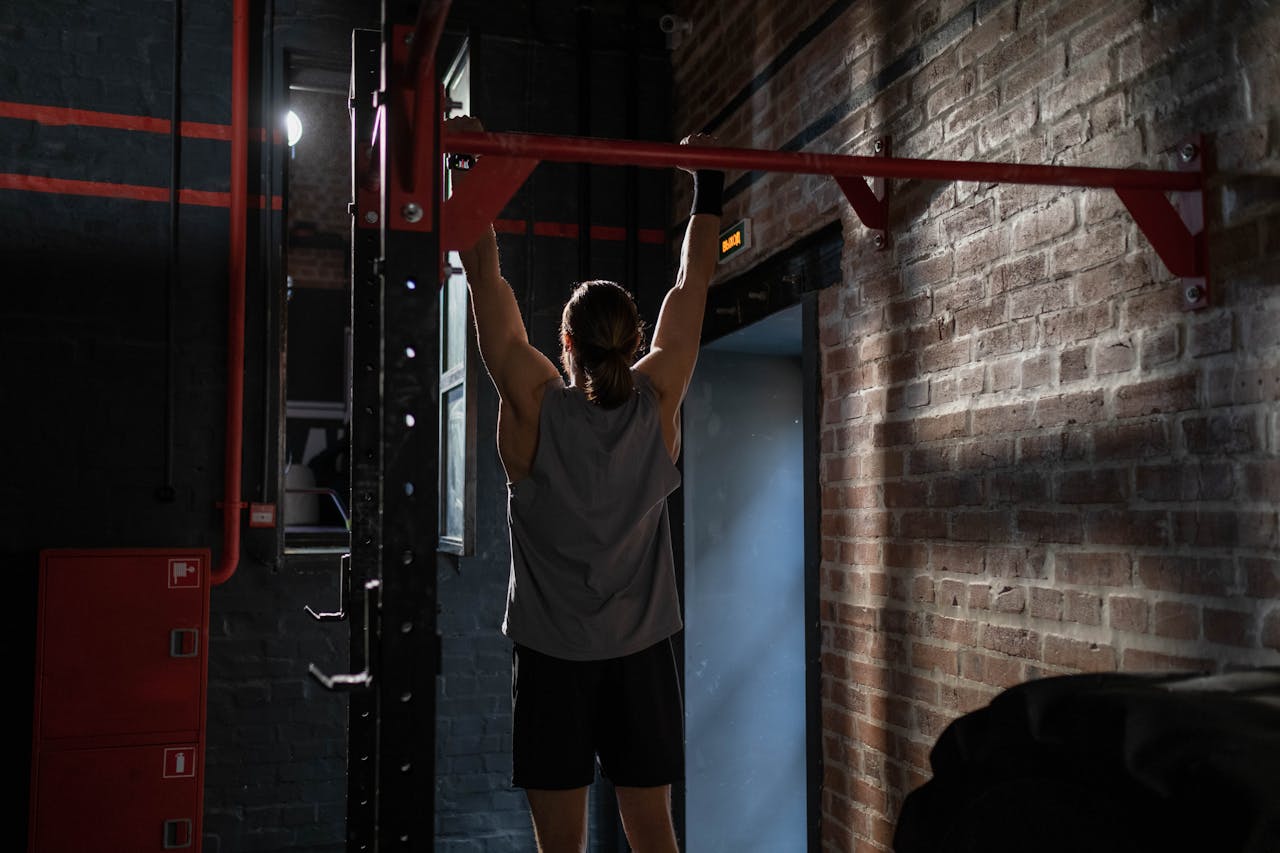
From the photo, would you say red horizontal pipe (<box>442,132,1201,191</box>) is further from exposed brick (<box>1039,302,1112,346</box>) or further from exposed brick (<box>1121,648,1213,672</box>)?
exposed brick (<box>1121,648,1213,672</box>)

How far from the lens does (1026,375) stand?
242 cm

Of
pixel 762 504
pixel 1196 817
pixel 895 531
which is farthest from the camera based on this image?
pixel 762 504

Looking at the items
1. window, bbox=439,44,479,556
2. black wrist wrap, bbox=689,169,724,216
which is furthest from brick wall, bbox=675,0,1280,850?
window, bbox=439,44,479,556

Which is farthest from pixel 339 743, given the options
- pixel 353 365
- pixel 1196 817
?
pixel 1196 817

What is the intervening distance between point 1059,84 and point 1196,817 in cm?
177

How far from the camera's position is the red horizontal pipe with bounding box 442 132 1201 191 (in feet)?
5.97

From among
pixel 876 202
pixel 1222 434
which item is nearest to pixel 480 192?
pixel 1222 434

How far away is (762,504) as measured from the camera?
A: 464 cm

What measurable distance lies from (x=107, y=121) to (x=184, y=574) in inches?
69.3

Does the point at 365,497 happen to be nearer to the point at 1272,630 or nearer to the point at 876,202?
the point at 1272,630

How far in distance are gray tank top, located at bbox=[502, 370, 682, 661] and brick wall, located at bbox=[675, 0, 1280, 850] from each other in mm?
821

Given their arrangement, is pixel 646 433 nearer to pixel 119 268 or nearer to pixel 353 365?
pixel 353 365

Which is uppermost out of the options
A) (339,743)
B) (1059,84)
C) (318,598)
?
(1059,84)

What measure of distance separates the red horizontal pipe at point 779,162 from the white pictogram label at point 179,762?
2851mm
